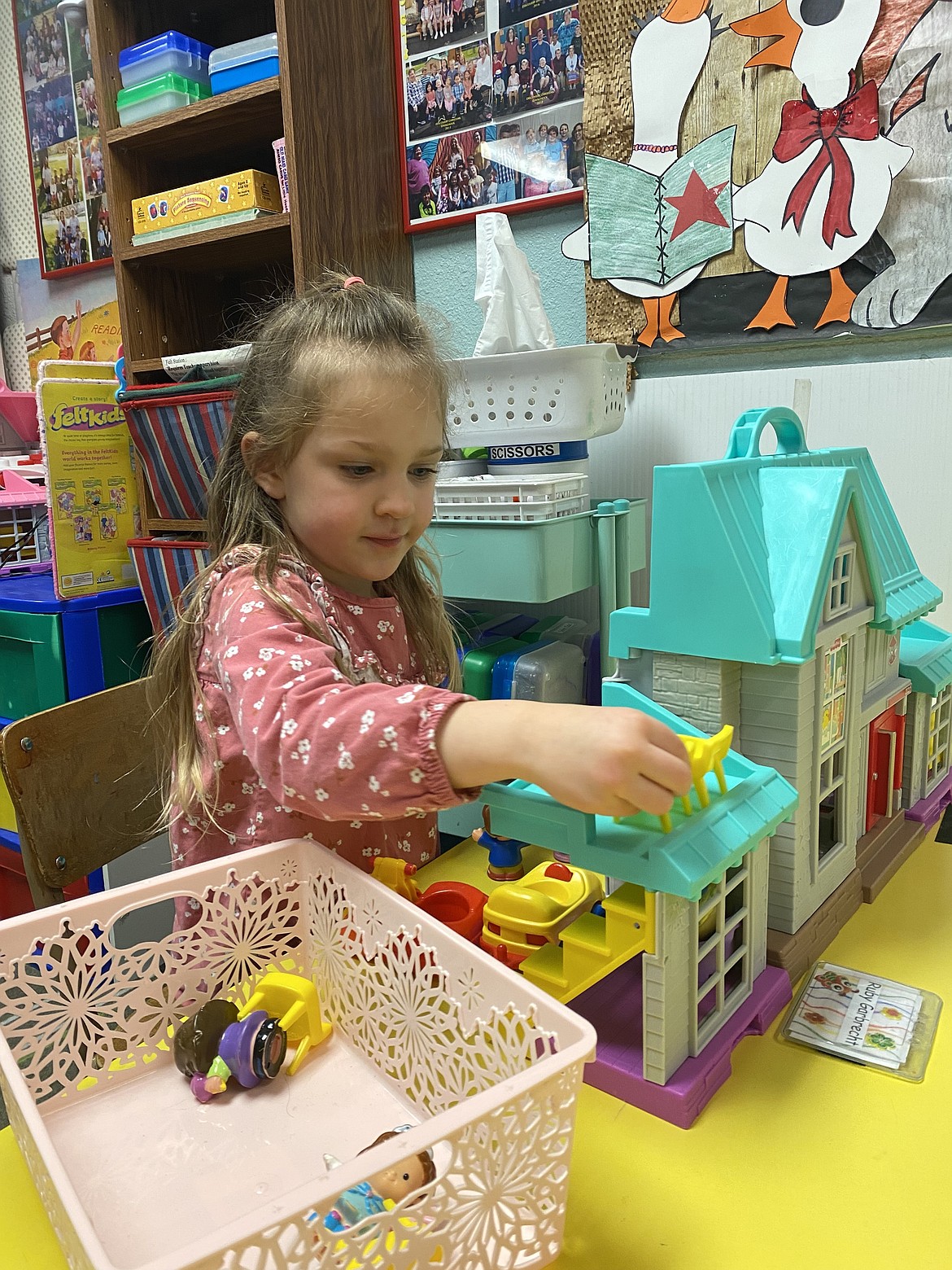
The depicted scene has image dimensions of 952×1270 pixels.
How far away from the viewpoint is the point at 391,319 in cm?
73

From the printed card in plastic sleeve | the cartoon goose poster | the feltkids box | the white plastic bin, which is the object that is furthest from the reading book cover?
the printed card in plastic sleeve

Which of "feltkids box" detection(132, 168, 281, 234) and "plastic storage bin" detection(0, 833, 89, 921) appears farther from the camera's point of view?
"plastic storage bin" detection(0, 833, 89, 921)

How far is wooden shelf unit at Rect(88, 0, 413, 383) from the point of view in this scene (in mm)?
1291

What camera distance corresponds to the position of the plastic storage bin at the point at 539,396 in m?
1.11

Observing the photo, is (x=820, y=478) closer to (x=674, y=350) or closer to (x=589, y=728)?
(x=589, y=728)

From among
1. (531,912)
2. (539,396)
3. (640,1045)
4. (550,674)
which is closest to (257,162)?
(539,396)

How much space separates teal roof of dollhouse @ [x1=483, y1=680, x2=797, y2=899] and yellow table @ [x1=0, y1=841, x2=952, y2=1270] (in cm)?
14

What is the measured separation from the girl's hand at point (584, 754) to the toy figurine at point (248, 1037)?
21 cm

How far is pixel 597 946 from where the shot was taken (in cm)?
55

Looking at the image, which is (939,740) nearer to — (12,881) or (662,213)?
(662,213)

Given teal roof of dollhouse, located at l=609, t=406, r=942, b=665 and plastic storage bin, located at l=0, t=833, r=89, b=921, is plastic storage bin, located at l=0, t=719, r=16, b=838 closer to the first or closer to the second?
plastic storage bin, located at l=0, t=833, r=89, b=921

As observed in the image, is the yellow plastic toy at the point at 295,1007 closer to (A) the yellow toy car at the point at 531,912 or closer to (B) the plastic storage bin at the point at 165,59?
(A) the yellow toy car at the point at 531,912

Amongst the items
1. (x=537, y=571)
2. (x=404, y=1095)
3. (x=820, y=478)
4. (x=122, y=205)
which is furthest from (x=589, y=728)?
(x=122, y=205)

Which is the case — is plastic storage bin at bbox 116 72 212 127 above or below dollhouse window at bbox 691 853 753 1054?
above
